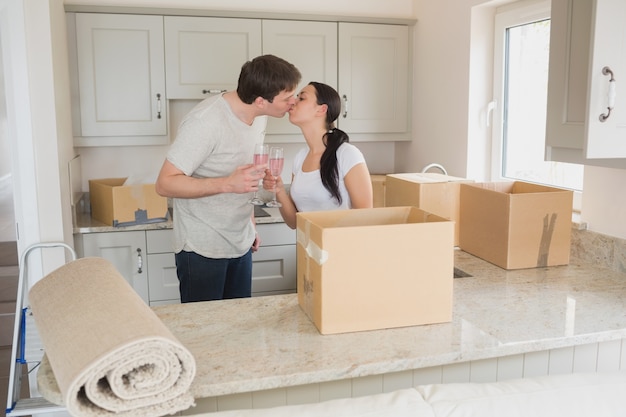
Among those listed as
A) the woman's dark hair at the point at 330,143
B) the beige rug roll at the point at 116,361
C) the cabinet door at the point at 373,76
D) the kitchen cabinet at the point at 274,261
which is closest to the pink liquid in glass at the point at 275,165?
the woman's dark hair at the point at 330,143

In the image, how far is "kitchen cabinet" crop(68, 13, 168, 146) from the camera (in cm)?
318

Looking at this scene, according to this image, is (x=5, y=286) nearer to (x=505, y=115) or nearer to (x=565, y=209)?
(x=505, y=115)

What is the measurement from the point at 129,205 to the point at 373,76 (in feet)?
5.29

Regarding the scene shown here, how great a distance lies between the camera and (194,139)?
2096 mm

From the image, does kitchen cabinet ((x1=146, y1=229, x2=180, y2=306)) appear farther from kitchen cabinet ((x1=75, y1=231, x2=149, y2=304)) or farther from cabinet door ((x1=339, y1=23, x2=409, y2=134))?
cabinet door ((x1=339, y1=23, x2=409, y2=134))

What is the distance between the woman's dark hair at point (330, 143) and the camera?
86.4 inches

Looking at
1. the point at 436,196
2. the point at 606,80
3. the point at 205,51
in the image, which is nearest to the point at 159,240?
the point at 205,51

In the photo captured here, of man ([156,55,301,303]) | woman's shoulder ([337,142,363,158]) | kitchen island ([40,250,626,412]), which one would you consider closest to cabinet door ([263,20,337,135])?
man ([156,55,301,303])

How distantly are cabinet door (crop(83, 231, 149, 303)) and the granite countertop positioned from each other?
1.53 meters

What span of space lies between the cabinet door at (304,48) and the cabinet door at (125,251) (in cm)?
100

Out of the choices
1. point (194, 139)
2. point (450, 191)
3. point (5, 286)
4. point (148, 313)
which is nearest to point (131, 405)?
point (148, 313)

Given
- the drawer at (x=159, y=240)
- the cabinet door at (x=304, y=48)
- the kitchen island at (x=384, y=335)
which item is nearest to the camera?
the kitchen island at (x=384, y=335)

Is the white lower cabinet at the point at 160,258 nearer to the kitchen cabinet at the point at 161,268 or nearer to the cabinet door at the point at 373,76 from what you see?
the kitchen cabinet at the point at 161,268

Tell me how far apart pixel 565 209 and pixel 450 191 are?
1.41 feet
